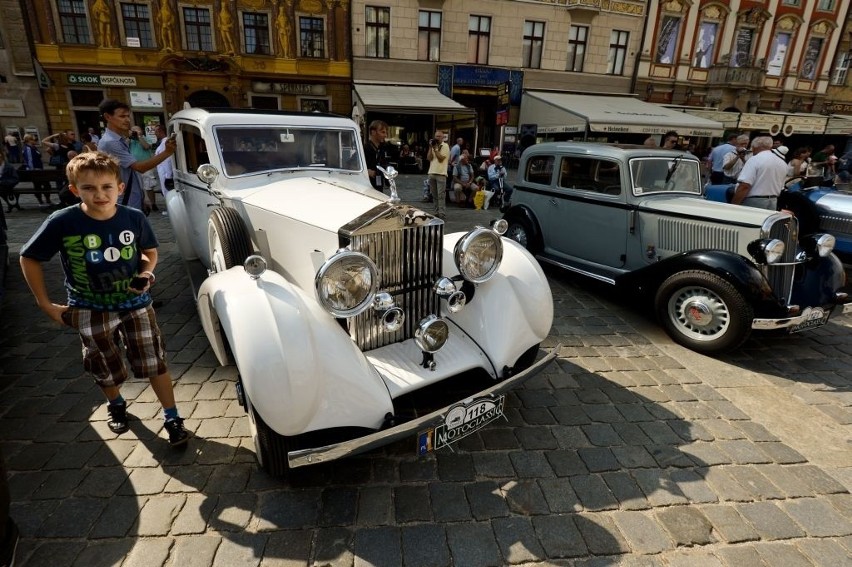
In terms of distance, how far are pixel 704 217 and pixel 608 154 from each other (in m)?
1.33

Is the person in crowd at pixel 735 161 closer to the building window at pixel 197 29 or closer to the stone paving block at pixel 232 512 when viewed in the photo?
the stone paving block at pixel 232 512

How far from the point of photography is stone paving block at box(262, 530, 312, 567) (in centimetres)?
194

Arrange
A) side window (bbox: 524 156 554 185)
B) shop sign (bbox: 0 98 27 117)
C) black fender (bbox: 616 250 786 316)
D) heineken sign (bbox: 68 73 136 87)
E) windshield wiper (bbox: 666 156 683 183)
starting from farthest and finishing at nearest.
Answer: heineken sign (bbox: 68 73 136 87) → shop sign (bbox: 0 98 27 117) → side window (bbox: 524 156 554 185) → windshield wiper (bbox: 666 156 683 183) → black fender (bbox: 616 250 786 316)

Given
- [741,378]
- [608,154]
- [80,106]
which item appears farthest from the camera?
[80,106]

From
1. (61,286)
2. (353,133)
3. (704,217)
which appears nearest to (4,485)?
(353,133)

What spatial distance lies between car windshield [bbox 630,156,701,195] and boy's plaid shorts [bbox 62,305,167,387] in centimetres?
486

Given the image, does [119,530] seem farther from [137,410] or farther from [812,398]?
[812,398]

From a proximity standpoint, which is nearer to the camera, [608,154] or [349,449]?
[349,449]

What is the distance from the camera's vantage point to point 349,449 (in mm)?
1947

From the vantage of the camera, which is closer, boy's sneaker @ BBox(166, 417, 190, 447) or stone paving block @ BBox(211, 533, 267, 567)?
stone paving block @ BBox(211, 533, 267, 567)

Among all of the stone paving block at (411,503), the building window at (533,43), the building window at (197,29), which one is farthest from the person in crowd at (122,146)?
the building window at (533,43)

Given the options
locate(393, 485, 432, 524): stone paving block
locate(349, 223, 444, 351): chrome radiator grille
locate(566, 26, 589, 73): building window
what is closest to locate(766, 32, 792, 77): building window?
locate(566, 26, 589, 73): building window

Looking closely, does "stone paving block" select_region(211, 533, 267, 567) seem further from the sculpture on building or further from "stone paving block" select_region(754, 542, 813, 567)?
the sculpture on building

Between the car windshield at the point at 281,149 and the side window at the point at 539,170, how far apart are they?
9.38 ft
